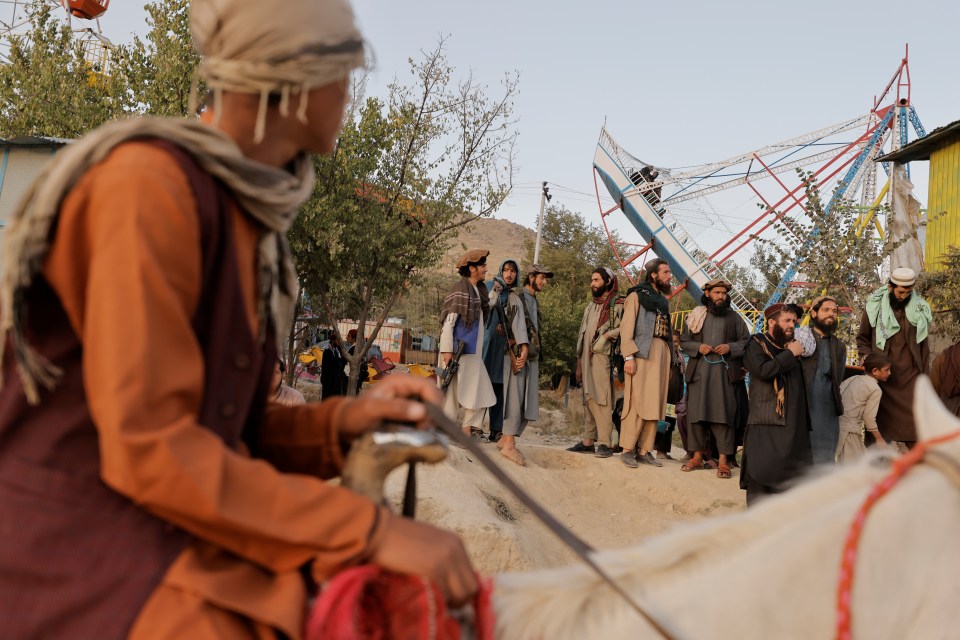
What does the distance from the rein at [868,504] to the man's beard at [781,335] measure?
6.00m

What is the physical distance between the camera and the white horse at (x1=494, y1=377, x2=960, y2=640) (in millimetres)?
1253

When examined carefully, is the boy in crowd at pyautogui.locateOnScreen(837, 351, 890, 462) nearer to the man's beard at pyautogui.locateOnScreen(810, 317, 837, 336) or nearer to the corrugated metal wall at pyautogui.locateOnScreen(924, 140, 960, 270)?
the man's beard at pyautogui.locateOnScreen(810, 317, 837, 336)

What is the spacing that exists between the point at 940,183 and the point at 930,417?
17.9 m

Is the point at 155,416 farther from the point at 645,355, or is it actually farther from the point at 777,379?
the point at 645,355

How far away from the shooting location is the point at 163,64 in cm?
1111

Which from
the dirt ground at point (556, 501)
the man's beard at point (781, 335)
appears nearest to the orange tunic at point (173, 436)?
the dirt ground at point (556, 501)

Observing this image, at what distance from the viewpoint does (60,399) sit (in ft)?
3.73

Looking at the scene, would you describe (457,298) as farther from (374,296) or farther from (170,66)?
(170,66)

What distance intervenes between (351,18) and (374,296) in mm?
11290

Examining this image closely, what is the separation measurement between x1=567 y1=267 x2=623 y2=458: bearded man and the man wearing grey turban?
7.96 m

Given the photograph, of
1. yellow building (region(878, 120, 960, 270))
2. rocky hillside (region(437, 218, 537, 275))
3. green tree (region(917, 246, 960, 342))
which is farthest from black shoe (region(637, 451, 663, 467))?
rocky hillside (region(437, 218, 537, 275))

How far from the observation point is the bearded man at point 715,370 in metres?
8.71

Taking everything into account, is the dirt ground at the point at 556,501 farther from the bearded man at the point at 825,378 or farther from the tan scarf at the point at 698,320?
the tan scarf at the point at 698,320

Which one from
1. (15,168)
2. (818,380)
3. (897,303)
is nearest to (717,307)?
(818,380)
